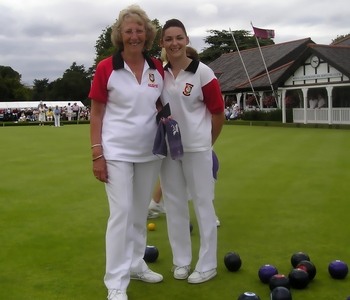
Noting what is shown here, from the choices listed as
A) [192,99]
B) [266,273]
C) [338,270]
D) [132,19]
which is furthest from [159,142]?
[338,270]

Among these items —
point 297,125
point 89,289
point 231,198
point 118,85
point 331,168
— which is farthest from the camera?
point 297,125

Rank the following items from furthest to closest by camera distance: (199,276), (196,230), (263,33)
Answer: (263,33) → (196,230) → (199,276)

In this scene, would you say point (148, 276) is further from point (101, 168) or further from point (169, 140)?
point (169, 140)

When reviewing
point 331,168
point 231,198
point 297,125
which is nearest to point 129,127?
point 231,198

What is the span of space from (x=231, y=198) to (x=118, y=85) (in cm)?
414

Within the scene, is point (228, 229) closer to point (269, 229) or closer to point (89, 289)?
point (269, 229)

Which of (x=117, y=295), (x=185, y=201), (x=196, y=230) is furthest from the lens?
(x=196, y=230)

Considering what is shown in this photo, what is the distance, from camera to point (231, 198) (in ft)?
24.3

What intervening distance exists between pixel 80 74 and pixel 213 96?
9841cm

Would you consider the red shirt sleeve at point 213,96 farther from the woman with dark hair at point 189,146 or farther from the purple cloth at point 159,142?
the purple cloth at point 159,142

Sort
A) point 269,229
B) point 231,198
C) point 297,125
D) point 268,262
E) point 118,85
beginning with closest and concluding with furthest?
point 118,85
point 268,262
point 269,229
point 231,198
point 297,125

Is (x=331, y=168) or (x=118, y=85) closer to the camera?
(x=118, y=85)

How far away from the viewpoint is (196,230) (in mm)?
5625

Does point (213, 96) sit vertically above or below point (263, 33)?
below
